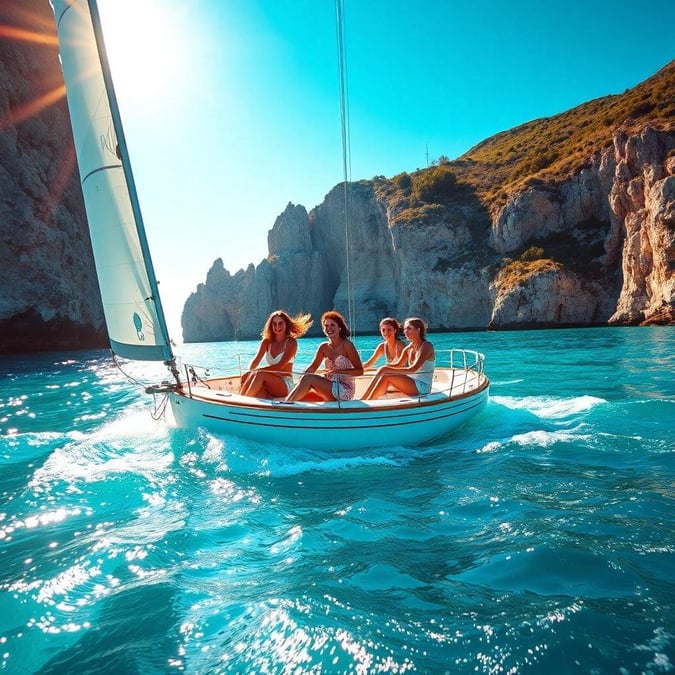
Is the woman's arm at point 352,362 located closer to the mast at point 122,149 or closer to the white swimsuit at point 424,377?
the white swimsuit at point 424,377

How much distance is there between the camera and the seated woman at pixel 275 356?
744cm

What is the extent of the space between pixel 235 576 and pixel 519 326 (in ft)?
154

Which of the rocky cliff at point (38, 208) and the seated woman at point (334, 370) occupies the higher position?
the rocky cliff at point (38, 208)

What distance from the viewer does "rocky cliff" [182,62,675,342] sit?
39125 mm

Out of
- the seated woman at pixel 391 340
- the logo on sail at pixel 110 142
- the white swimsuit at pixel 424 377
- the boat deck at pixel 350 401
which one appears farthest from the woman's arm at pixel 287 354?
the logo on sail at pixel 110 142

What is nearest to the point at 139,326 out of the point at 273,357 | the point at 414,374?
the point at 273,357

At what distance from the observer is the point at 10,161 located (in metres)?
36.3

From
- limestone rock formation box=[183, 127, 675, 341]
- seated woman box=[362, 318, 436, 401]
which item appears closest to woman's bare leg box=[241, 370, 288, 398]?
seated woman box=[362, 318, 436, 401]

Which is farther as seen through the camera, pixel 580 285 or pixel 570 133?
pixel 570 133

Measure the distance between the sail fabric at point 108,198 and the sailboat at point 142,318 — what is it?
0.02 meters

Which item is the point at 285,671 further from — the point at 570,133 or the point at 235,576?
the point at 570,133

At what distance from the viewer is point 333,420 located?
6.36 meters

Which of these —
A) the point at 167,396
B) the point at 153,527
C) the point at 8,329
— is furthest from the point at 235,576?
the point at 8,329

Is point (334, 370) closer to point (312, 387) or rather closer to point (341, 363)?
point (341, 363)
